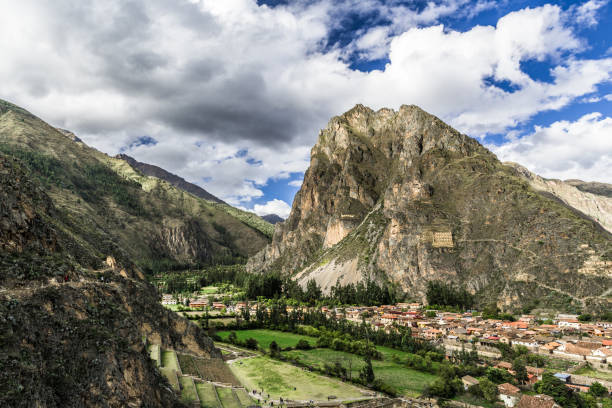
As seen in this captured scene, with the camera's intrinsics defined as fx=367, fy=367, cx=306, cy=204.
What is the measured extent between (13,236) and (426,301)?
13326cm

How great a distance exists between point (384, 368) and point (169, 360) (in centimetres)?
4475

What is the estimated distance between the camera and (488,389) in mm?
59094

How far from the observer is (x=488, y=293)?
416ft

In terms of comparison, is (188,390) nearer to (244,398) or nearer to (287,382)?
(244,398)

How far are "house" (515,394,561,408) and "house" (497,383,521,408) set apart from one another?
10.4 feet

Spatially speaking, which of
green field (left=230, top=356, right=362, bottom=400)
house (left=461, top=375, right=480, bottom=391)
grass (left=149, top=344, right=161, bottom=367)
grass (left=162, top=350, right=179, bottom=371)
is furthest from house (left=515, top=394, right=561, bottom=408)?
grass (left=149, top=344, right=161, bottom=367)

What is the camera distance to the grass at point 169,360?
156 ft

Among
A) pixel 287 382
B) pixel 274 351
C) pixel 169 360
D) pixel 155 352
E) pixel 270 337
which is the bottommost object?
pixel 287 382

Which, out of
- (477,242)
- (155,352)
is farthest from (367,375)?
(477,242)

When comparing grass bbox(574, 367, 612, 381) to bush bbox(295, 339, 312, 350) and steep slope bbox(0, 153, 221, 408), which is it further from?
steep slope bbox(0, 153, 221, 408)

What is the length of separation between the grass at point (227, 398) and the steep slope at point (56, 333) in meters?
10.4

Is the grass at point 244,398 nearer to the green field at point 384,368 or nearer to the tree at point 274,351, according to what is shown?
the green field at point 384,368

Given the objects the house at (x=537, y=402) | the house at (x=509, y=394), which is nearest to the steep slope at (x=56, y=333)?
Answer: the house at (x=537, y=402)

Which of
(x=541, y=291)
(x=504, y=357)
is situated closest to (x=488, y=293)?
(x=541, y=291)
